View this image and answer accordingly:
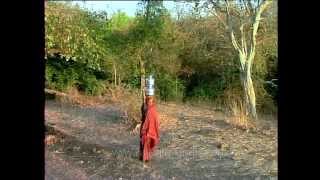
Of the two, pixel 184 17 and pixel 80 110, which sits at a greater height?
pixel 184 17

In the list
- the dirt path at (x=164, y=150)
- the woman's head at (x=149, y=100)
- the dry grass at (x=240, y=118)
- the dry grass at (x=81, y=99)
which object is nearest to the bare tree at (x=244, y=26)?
the dry grass at (x=240, y=118)

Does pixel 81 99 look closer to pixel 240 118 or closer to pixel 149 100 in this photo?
pixel 240 118

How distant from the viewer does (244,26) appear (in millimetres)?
12547

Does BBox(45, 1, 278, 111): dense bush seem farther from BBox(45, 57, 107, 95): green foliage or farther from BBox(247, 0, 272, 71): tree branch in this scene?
BBox(247, 0, 272, 71): tree branch

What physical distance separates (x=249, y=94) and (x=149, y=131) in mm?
5613

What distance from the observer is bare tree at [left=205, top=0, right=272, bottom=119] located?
464 inches

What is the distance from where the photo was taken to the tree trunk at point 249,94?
465 inches

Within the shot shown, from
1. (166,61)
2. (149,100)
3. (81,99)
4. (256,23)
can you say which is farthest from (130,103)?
(166,61)

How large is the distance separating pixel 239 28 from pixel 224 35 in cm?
89

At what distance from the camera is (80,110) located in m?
13.2

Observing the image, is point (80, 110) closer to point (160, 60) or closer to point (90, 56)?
point (160, 60)

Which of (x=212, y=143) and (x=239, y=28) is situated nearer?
(x=212, y=143)

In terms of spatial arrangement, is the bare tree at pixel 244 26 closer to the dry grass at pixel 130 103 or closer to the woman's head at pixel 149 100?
the dry grass at pixel 130 103
